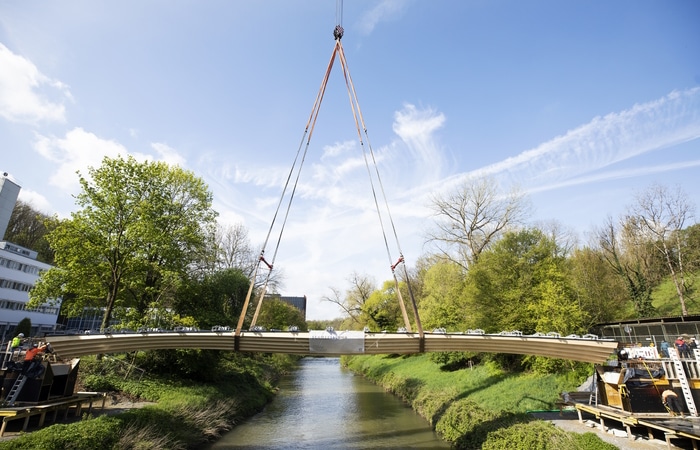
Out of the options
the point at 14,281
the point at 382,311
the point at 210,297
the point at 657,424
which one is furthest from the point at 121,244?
the point at 382,311

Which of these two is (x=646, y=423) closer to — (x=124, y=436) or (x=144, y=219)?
(x=124, y=436)

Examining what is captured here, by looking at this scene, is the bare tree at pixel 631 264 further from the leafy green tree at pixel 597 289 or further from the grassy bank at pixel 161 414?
the grassy bank at pixel 161 414

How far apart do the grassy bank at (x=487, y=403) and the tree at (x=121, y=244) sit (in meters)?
18.0

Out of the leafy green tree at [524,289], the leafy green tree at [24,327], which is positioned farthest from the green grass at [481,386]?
the leafy green tree at [24,327]

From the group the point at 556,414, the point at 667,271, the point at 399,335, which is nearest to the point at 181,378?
the point at 399,335

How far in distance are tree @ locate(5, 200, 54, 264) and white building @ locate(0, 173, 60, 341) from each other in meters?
8.88

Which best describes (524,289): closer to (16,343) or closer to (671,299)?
(16,343)

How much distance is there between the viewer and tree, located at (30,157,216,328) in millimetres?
22141

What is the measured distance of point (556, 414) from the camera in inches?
688

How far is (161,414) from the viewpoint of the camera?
15523mm

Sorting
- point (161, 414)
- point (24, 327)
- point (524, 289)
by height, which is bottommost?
point (161, 414)

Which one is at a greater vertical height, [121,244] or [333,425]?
[121,244]

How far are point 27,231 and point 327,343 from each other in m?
67.1

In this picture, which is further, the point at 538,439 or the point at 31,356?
the point at 31,356
